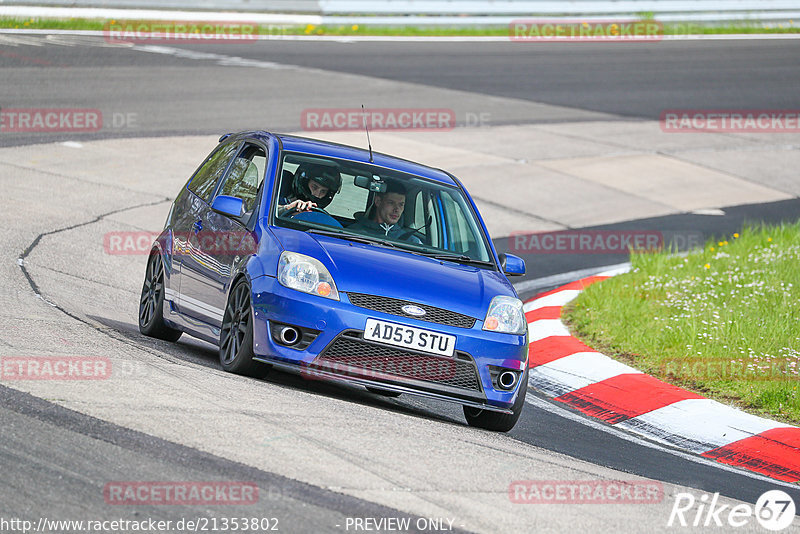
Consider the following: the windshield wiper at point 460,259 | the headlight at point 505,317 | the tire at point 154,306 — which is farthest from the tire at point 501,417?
the tire at point 154,306

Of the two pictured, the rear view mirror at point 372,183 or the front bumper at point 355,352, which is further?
the rear view mirror at point 372,183

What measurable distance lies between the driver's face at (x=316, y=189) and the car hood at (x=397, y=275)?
2.00ft

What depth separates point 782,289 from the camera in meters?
10.9

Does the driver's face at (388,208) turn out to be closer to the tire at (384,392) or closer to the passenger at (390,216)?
the passenger at (390,216)

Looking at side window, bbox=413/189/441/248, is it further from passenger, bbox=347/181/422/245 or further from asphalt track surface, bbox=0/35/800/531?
asphalt track surface, bbox=0/35/800/531

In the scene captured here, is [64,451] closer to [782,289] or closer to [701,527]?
[701,527]

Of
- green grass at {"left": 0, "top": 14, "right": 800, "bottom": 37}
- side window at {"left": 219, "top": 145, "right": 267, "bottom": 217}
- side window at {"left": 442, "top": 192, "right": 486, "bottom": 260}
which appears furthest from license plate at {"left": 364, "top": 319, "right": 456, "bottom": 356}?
green grass at {"left": 0, "top": 14, "right": 800, "bottom": 37}

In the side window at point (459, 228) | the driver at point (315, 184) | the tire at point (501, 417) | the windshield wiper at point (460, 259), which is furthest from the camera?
the side window at point (459, 228)

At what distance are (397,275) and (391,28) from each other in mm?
23741

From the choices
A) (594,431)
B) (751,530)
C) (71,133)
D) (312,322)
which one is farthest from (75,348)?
(71,133)

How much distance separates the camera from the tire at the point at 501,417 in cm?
726

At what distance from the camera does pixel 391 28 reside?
3006 centimetres

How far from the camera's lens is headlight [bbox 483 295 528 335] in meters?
7.12

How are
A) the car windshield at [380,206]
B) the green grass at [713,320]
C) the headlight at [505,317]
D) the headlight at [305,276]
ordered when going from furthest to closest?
1. the green grass at [713,320]
2. the car windshield at [380,206]
3. the headlight at [505,317]
4. the headlight at [305,276]
